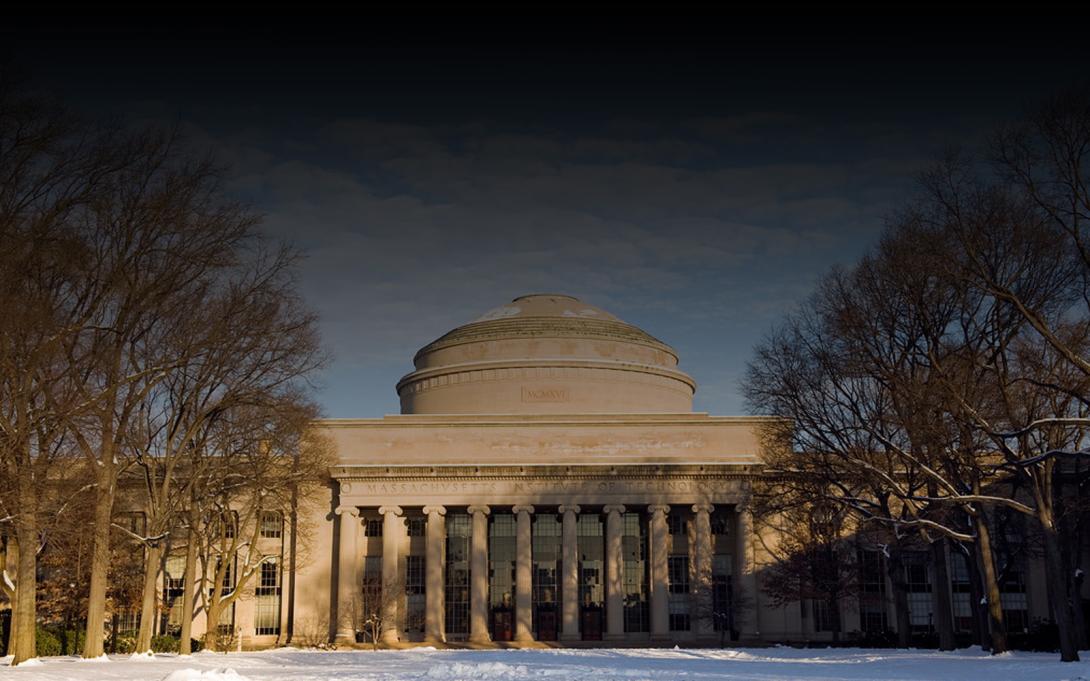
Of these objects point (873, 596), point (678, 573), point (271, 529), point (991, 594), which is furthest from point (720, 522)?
point (991, 594)

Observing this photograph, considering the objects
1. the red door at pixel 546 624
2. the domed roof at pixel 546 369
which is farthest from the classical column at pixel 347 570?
the domed roof at pixel 546 369

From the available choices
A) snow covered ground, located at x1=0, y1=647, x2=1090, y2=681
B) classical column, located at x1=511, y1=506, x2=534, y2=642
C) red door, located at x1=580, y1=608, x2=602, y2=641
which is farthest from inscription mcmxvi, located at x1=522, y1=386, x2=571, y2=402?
snow covered ground, located at x1=0, y1=647, x2=1090, y2=681

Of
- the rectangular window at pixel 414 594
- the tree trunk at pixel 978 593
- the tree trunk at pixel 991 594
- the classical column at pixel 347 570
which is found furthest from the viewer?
the rectangular window at pixel 414 594

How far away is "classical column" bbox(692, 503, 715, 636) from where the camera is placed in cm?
6656

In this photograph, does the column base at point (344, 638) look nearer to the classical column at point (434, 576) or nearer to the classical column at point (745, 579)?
the classical column at point (434, 576)

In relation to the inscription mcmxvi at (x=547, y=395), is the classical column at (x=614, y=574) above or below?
below

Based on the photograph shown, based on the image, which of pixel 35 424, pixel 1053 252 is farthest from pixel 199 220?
pixel 1053 252

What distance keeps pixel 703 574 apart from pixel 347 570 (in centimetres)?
2031

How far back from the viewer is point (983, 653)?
37.7 m

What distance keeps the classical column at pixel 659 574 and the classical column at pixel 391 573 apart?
14.3 m

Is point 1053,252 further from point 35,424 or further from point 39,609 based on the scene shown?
point 39,609

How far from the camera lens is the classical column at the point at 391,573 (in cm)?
6644

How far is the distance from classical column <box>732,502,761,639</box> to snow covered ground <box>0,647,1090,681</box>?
104 ft

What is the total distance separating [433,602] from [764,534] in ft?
64.5
